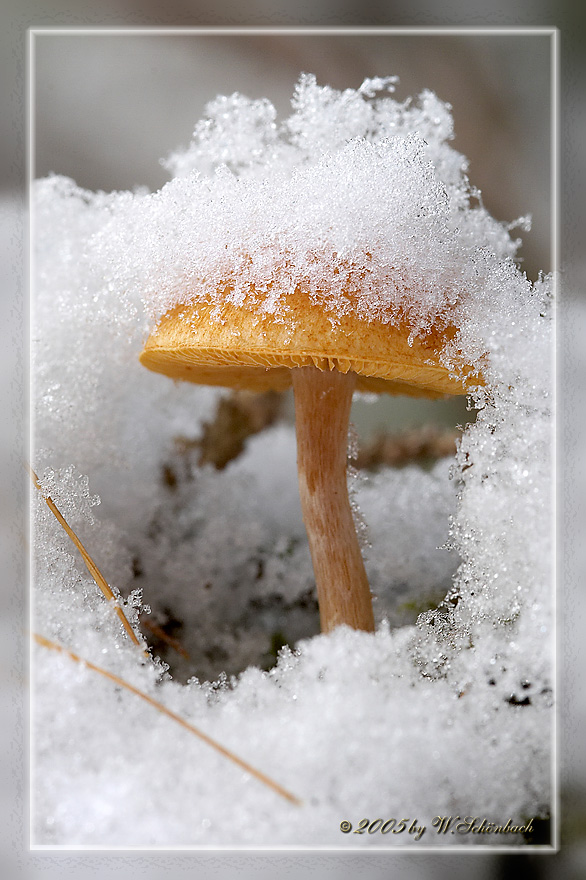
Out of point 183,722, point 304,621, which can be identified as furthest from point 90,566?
point 304,621

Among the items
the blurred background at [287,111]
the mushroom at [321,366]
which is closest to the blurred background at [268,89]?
the blurred background at [287,111]

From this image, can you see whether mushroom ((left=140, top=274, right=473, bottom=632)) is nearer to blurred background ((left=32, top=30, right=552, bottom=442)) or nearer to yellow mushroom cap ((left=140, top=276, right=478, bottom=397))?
yellow mushroom cap ((left=140, top=276, right=478, bottom=397))

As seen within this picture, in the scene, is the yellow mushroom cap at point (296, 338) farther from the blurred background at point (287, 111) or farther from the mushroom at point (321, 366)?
the blurred background at point (287, 111)

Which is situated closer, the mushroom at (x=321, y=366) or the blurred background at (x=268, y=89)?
the mushroom at (x=321, y=366)

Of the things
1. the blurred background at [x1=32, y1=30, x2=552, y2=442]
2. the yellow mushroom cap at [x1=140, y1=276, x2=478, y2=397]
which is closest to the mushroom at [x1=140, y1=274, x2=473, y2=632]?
the yellow mushroom cap at [x1=140, y1=276, x2=478, y2=397]

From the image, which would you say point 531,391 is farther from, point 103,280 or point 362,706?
point 103,280

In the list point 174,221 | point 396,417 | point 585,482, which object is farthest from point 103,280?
point 396,417
